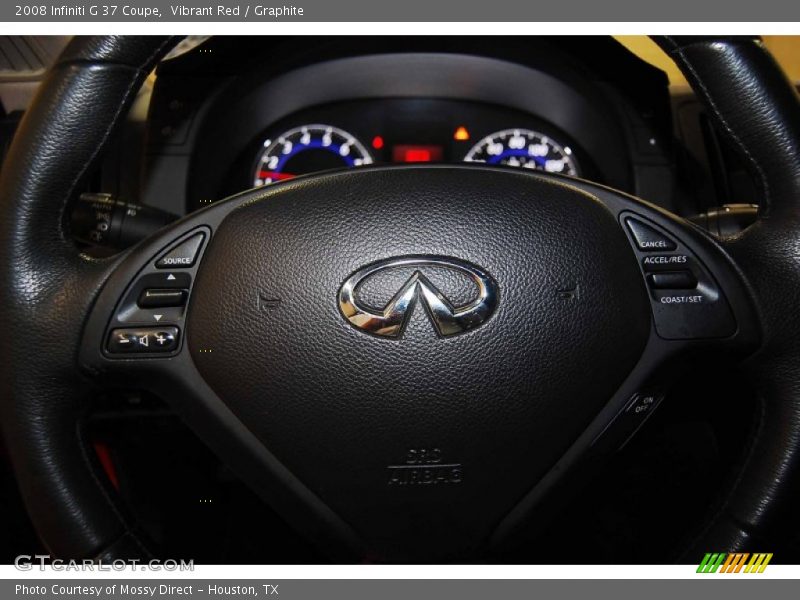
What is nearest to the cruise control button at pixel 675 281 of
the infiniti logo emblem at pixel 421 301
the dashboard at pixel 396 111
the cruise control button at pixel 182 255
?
the infiniti logo emblem at pixel 421 301

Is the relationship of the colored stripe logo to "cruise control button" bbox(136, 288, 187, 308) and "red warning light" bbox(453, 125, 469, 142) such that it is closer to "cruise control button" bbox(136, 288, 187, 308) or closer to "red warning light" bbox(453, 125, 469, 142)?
"cruise control button" bbox(136, 288, 187, 308)

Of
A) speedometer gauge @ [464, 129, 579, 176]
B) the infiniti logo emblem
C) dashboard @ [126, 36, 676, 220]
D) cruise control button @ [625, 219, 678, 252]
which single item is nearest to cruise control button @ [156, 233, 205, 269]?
the infiniti logo emblem

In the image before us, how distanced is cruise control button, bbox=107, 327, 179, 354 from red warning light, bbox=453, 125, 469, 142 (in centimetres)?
94

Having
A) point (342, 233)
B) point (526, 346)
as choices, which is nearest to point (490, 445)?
point (526, 346)

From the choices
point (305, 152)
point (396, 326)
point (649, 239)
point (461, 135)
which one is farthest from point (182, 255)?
point (461, 135)

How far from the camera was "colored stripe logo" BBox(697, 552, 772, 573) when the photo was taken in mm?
674

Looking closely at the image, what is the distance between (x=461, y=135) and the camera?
1.49 metres

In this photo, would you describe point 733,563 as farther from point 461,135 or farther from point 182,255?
point 461,135

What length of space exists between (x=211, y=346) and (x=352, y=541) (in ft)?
0.73

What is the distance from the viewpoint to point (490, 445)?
656mm

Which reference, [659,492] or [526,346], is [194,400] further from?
[659,492]

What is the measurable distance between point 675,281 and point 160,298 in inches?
18.1

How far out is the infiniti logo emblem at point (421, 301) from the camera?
65cm

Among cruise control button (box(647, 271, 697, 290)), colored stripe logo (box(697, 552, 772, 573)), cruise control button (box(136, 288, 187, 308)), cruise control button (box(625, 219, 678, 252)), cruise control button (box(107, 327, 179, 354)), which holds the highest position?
cruise control button (box(625, 219, 678, 252))
